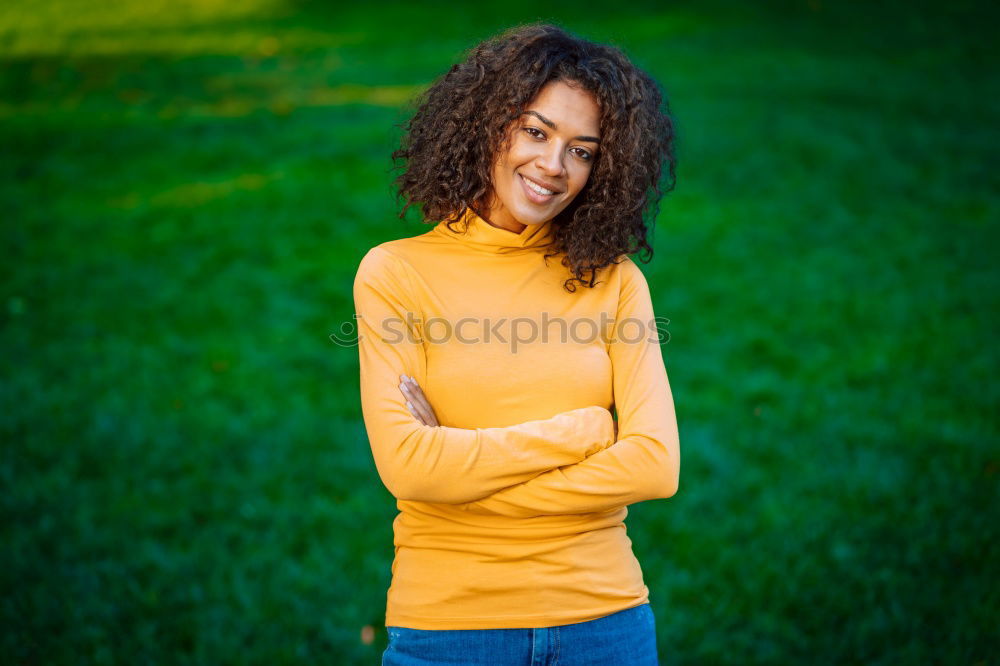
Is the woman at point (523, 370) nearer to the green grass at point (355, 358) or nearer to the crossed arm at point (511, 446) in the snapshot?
the crossed arm at point (511, 446)

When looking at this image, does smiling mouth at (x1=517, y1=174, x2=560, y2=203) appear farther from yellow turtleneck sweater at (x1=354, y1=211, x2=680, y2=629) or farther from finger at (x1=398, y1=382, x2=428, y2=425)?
finger at (x1=398, y1=382, x2=428, y2=425)

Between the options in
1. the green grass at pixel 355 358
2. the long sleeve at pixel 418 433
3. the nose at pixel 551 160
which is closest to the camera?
the long sleeve at pixel 418 433

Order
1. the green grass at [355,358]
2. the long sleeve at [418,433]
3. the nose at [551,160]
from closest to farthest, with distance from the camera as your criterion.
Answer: the long sleeve at [418,433]
the nose at [551,160]
the green grass at [355,358]

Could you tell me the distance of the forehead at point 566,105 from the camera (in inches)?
86.4

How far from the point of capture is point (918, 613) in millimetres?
3775

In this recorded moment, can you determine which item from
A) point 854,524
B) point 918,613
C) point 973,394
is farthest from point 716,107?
point 918,613

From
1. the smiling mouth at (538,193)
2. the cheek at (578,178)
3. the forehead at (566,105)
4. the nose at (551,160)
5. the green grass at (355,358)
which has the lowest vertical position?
the green grass at (355,358)

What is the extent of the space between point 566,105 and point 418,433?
0.88m

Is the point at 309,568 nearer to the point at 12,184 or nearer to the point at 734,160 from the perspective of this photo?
the point at 12,184

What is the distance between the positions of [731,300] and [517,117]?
435 cm

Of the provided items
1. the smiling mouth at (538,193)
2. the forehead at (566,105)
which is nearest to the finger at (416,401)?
the smiling mouth at (538,193)

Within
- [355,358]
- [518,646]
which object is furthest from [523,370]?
[355,358]

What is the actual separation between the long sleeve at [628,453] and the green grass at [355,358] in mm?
1788

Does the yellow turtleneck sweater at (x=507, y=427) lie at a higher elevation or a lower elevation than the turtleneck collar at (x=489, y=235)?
lower
